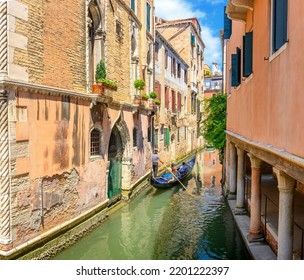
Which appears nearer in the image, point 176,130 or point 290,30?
point 290,30

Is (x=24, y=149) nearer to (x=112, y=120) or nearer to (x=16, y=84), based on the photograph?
(x=16, y=84)

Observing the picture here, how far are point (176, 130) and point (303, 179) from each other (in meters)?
20.1

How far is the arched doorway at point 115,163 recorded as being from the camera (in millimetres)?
11828

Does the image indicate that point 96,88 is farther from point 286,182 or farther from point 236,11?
point 286,182

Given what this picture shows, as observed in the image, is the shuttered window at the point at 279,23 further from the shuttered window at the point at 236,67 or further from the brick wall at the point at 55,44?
the brick wall at the point at 55,44

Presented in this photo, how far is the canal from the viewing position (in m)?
7.77

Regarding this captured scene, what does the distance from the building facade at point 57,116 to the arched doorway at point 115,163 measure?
0.12 feet

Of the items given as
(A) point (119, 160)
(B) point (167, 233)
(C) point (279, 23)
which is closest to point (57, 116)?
(B) point (167, 233)

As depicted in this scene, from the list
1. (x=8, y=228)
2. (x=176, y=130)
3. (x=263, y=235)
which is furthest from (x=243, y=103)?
(x=176, y=130)

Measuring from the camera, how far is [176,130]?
24125 mm

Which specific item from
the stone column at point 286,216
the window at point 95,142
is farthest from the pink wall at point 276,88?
the window at point 95,142

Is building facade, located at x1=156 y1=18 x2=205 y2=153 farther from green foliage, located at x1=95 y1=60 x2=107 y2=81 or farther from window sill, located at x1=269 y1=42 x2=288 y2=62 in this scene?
window sill, located at x1=269 y1=42 x2=288 y2=62

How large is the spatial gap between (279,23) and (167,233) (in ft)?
20.4

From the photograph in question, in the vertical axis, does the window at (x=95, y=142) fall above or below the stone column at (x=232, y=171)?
above
